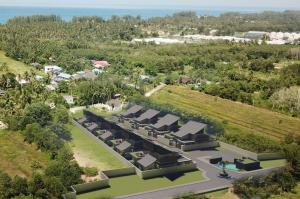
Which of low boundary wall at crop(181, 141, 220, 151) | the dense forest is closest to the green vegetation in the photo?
the dense forest

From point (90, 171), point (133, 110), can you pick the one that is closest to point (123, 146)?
point (90, 171)

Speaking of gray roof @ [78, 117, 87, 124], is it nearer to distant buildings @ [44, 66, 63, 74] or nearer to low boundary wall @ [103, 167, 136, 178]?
low boundary wall @ [103, 167, 136, 178]

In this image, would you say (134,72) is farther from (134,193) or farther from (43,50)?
(134,193)

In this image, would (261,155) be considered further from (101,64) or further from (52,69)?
(101,64)

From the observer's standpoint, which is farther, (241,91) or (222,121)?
(241,91)

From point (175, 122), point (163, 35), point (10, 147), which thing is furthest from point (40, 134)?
point (163, 35)

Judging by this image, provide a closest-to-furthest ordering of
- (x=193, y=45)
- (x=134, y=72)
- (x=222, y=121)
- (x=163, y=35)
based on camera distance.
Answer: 1. (x=222, y=121)
2. (x=134, y=72)
3. (x=193, y=45)
4. (x=163, y=35)
